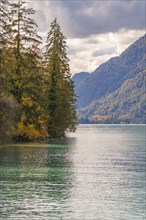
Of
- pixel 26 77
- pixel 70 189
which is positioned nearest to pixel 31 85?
pixel 26 77

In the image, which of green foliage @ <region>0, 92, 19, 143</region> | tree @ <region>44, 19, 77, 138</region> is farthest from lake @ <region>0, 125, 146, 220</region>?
tree @ <region>44, 19, 77, 138</region>

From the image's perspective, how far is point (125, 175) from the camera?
3594cm

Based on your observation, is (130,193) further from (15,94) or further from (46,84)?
(46,84)

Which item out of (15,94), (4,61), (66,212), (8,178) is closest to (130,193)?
(66,212)

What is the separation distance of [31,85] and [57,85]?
1245 cm

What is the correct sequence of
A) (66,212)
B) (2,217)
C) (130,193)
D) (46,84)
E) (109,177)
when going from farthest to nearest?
1. (46,84)
2. (109,177)
3. (130,193)
4. (66,212)
5. (2,217)

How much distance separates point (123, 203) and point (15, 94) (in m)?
46.1

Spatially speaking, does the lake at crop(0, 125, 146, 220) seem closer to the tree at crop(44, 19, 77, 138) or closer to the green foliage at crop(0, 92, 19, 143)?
the green foliage at crop(0, 92, 19, 143)

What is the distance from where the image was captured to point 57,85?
81.4 metres

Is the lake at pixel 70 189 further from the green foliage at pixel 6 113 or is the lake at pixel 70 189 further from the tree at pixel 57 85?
the tree at pixel 57 85

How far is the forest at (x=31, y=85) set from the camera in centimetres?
5828

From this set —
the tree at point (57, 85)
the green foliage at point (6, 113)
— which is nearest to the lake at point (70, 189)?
the green foliage at point (6, 113)

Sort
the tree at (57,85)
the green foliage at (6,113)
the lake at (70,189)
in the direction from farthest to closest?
the tree at (57,85) < the green foliage at (6,113) < the lake at (70,189)

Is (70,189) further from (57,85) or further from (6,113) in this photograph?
(57,85)
